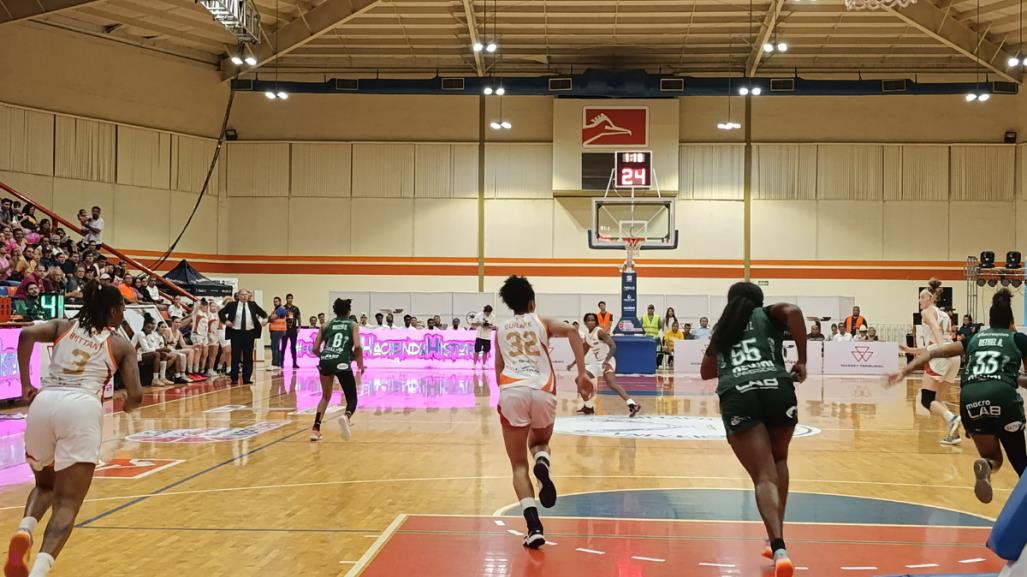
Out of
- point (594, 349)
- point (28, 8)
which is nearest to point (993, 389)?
point (594, 349)

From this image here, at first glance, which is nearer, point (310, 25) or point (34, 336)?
point (34, 336)

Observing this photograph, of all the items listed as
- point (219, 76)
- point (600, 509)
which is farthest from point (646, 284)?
point (600, 509)

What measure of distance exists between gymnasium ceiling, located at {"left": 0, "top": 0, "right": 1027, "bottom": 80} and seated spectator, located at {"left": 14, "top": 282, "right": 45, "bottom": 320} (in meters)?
9.77

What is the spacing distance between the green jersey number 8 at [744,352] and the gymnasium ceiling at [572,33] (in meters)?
21.3

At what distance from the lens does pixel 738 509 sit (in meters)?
7.59

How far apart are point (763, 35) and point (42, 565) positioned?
84.9 feet

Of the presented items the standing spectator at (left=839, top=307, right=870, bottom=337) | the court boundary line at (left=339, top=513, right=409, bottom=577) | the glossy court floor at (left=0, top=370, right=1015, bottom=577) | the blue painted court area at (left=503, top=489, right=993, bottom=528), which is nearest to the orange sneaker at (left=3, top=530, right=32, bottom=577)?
the glossy court floor at (left=0, top=370, right=1015, bottom=577)

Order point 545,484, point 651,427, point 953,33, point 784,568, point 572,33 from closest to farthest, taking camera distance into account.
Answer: point 784,568 → point 545,484 → point 651,427 → point 953,33 → point 572,33

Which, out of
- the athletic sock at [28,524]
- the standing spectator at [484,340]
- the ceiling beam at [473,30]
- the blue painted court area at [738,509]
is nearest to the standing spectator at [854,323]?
the standing spectator at [484,340]

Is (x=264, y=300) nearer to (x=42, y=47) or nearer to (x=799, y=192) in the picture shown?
(x=42, y=47)

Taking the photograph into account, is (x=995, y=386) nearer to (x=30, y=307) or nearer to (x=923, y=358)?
(x=923, y=358)

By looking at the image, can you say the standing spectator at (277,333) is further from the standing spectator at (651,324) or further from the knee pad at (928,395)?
the knee pad at (928,395)

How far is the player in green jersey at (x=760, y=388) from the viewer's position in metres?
5.39

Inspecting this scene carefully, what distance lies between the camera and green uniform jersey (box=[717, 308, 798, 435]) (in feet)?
17.7
